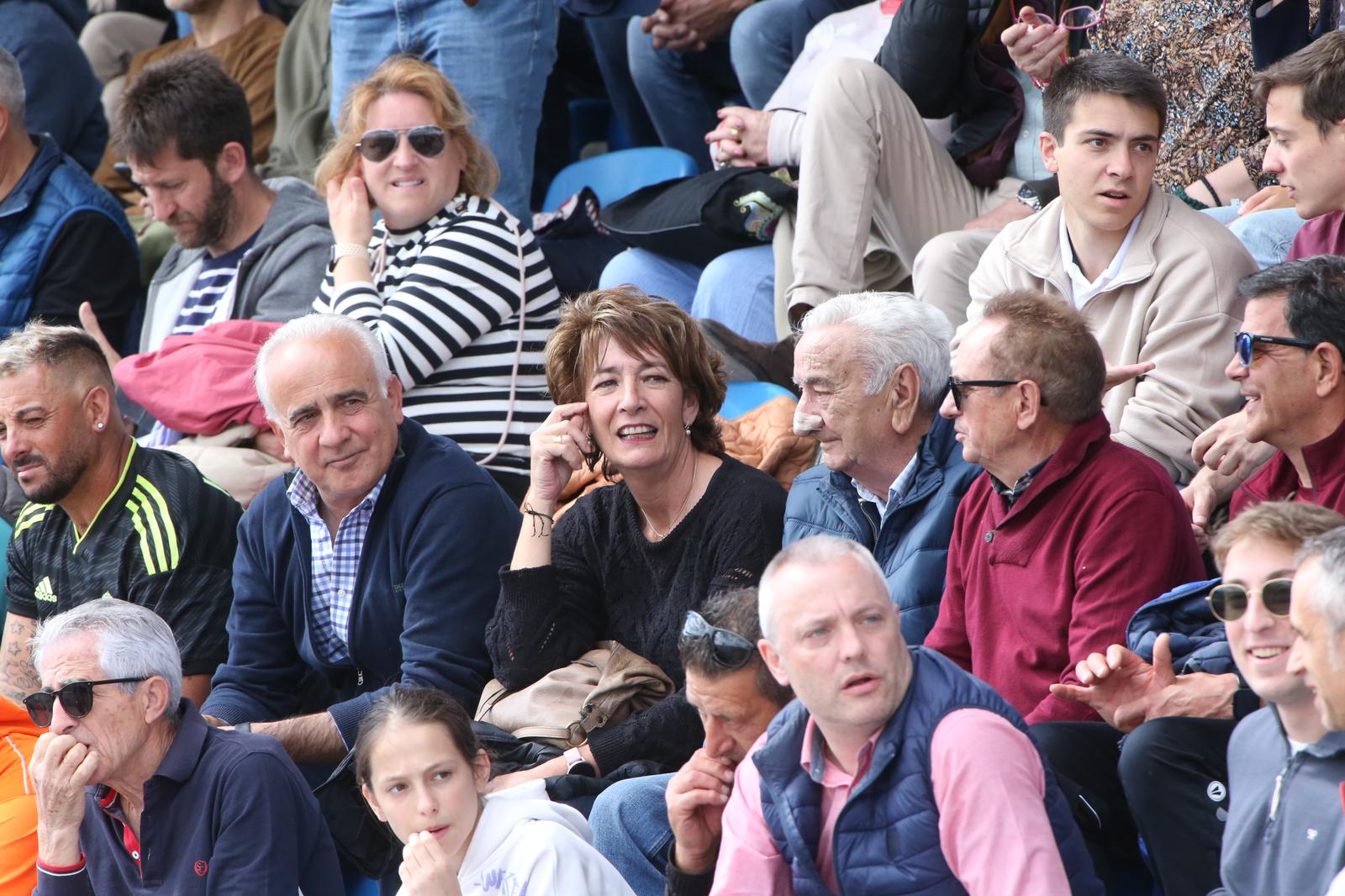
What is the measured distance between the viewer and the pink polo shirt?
2.24 m

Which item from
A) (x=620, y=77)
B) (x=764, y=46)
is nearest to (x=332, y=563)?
(x=764, y=46)

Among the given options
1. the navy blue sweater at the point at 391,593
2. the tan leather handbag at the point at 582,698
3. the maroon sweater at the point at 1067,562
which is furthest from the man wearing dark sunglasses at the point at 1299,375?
the navy blue sweater at the point at 391,593

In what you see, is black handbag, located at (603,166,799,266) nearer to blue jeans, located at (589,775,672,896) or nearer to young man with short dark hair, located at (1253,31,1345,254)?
young man with short dark hair, located at (1253,31,1345,254)

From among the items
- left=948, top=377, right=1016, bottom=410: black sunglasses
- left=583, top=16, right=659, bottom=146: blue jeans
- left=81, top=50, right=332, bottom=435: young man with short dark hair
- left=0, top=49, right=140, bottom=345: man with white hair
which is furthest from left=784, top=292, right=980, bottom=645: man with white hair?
left=583, top=16, right=659, bottom=146: blue jeans

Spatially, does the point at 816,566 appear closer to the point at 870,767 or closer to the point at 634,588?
the point at 870,767

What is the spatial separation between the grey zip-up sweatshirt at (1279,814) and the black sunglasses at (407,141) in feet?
8.84

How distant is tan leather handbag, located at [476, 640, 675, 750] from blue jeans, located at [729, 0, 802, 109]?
2.87 meters

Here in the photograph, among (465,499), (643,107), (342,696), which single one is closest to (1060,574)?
(465,499)

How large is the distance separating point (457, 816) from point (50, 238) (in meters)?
3.34

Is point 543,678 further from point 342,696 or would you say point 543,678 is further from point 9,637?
point 9,637

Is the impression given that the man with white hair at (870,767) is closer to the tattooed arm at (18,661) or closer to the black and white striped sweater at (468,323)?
the black and white striped sweater at (468,323)

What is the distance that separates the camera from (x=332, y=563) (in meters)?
3.79

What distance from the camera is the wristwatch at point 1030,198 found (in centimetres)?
433

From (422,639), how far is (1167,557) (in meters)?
1.58
